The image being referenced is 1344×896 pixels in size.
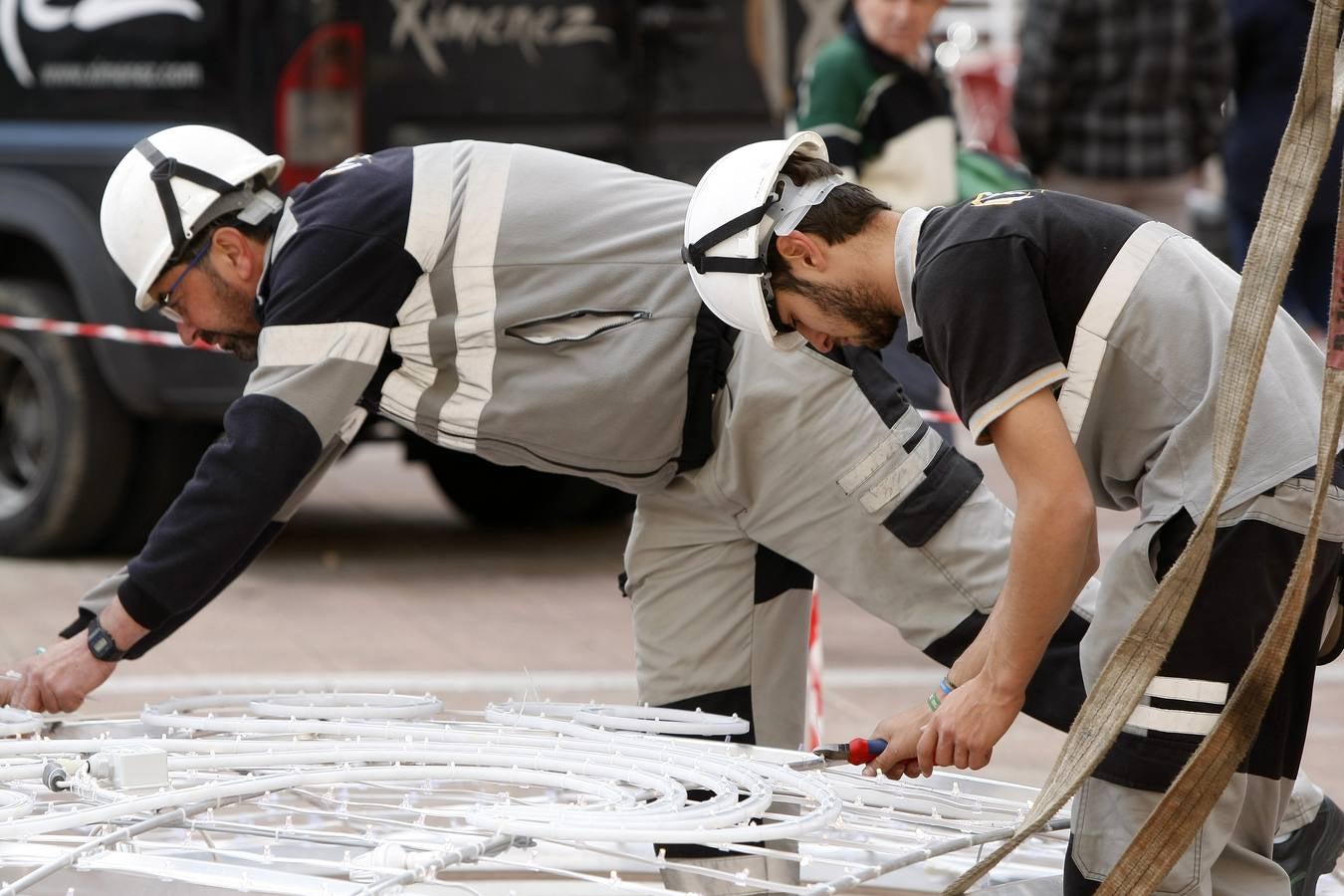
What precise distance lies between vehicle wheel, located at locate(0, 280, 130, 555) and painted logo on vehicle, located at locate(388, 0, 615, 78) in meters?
1.52

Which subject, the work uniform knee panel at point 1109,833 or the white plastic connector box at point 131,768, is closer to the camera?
the work uniform knee panel at point 1109,833

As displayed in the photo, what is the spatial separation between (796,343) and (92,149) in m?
4.23

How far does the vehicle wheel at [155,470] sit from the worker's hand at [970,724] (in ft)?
15.3

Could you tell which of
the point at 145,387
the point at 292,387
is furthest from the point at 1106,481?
the point at 145,387

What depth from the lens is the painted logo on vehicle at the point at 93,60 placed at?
6.61 metres

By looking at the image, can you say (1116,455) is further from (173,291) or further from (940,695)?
(173,291)

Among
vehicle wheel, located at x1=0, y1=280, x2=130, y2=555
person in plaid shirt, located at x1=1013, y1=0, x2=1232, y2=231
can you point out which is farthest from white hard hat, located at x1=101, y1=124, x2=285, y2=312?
person in plaid shirt, located at x1=1013, y1=0, x2=1232, y2=231

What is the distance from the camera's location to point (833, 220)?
2961mm

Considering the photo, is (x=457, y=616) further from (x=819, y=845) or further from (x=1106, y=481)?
(x=1106, y=481)

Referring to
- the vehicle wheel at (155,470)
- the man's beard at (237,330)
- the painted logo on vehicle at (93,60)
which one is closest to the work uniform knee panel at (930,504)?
the man's beard at (237,330)

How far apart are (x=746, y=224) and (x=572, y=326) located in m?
0.62

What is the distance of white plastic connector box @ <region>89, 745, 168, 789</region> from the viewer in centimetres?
294

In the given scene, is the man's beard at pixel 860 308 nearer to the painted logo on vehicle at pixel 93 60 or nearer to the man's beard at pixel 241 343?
the man's beard at pixel 241 343

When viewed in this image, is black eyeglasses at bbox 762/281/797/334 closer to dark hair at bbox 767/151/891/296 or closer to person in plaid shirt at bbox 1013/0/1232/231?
dark hair at bbox 767/151/891/296
